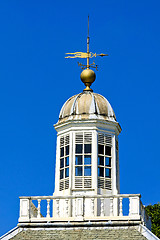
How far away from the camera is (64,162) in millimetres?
39812

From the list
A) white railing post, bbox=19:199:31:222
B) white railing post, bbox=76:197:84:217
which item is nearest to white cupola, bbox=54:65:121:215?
white railing post, bbox=76:197:84:217

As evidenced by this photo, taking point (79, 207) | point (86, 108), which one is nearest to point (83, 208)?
point (79, 207)

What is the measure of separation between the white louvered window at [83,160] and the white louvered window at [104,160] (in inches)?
19.3

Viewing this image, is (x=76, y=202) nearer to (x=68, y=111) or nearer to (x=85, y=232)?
(x=85, y=232)

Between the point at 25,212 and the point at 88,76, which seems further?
the point at 88,76

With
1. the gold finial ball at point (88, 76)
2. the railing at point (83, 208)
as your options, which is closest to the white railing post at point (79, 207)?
the railing at point (83, 208)

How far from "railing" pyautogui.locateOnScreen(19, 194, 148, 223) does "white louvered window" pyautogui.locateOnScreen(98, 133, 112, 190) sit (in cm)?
135

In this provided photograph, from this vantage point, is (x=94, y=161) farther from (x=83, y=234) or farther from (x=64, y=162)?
(x=83, y=234)

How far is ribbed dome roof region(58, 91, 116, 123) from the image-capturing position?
1580 inches

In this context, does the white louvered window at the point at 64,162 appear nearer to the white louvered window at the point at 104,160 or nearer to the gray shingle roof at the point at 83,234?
the white louvered window at the point at 104,160

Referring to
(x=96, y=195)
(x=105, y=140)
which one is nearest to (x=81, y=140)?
(x=105, y=140)

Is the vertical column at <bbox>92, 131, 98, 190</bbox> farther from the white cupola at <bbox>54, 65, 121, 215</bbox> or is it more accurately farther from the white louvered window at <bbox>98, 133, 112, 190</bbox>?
the white louvered window at <bbox>98, 133, 112, 190</bbox>

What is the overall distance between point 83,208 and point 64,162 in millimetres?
4002

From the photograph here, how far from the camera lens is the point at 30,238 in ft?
118
